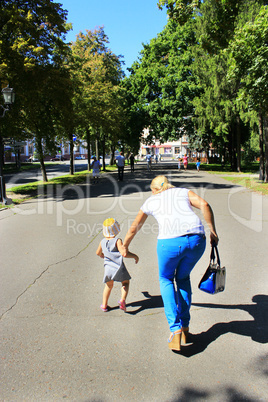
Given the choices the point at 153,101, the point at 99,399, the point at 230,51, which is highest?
the point at 153,101

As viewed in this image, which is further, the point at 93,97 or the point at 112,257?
the point at 93,97

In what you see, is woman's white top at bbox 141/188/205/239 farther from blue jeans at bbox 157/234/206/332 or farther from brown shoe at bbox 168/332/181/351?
brown shoe at bbox 168/332/181/351

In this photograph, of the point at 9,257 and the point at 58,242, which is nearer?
the point at 9,257

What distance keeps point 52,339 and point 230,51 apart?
534 inches

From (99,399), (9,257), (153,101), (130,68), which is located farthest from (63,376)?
(130,68)

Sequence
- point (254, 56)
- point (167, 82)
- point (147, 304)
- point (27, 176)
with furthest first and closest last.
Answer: point (167, 82) → point (27, 176) → point (254, 56) → point (147, 304)

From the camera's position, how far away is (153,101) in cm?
3541

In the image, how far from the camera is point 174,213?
3.32m

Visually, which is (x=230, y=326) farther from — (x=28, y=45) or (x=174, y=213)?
(x=28, y=45)

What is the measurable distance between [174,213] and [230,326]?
1.50m

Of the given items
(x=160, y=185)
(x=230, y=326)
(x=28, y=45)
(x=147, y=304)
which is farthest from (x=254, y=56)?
(x=230, y=326)

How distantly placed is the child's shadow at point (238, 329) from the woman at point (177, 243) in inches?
5.6

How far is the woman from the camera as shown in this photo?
327cm

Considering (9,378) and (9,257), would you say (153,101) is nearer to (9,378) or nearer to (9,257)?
(9,257)
